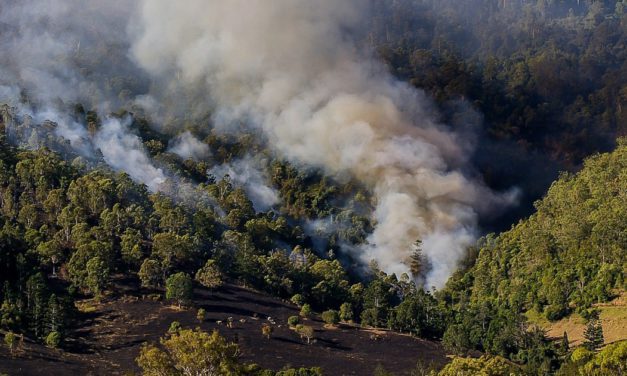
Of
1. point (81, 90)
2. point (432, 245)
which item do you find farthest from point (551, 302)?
point (81, 90)

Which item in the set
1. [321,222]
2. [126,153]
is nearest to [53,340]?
[321,222]

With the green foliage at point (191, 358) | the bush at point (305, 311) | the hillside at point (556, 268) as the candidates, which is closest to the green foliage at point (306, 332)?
the bush at point (305, 311)

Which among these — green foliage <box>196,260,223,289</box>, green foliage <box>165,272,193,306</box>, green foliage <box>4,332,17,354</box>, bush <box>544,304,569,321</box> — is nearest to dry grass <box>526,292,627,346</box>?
bush <box>544,304,569,321</box>

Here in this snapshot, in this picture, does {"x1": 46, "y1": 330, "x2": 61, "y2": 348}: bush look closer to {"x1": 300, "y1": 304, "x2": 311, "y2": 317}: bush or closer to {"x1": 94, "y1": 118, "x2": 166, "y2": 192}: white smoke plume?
{"x1": 300, "y1": 304, "x2": 311, "y2": 317}: bush

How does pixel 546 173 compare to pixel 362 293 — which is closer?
pixel 362 293

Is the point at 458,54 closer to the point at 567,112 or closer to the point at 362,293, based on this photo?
the point at 567,112

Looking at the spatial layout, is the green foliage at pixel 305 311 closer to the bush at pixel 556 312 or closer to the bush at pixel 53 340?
the bush at pixel 556 312
